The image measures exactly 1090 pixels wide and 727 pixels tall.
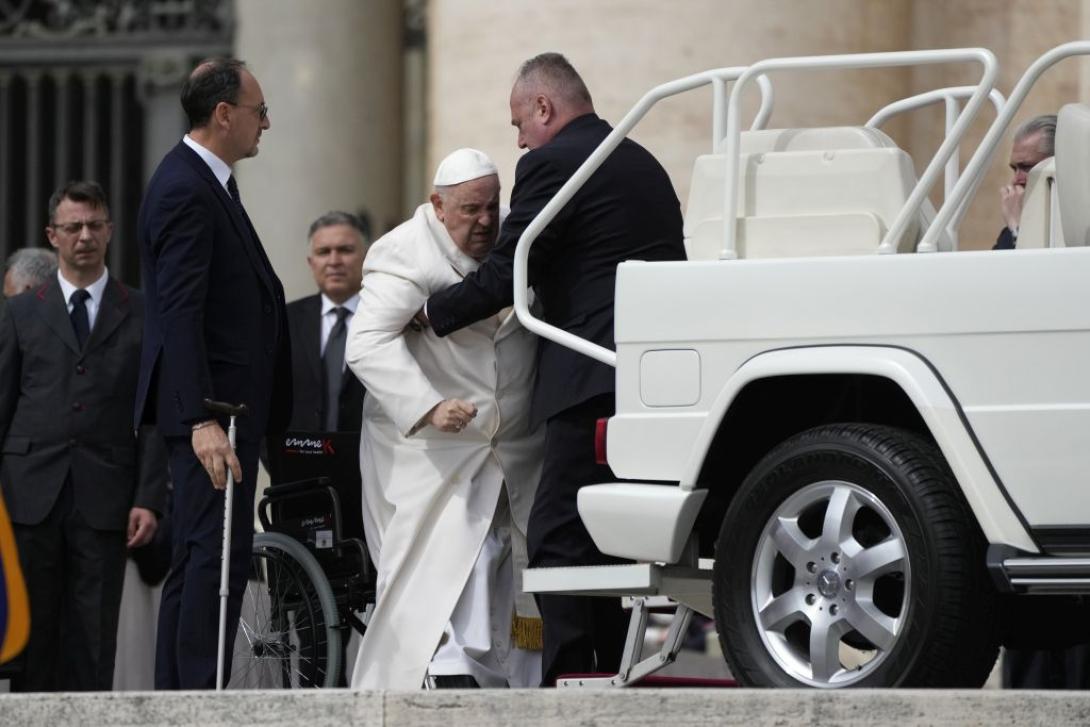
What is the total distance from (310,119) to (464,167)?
6.19m

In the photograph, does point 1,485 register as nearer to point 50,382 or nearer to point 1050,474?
point 50,382

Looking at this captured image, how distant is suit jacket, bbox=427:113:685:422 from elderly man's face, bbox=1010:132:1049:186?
49.0 inches

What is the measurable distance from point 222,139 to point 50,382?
1.57 meters

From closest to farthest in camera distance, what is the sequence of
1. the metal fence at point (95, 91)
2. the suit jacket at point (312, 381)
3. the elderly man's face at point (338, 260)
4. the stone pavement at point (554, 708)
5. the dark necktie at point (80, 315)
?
the stone pavement at point (554, 708) < the dark necktie at point (80, 315) < the suit jacket at point (312, 381) < the elderly man's face at point (338, 260) < the metal fence at point (95, 91)

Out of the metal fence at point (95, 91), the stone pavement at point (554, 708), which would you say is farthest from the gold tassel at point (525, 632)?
the metal fence at point (95, 91)

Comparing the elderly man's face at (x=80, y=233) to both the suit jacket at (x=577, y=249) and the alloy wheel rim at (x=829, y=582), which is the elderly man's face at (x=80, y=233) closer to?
the suit jacket at (x=577, y=249)

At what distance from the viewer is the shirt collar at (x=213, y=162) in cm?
742

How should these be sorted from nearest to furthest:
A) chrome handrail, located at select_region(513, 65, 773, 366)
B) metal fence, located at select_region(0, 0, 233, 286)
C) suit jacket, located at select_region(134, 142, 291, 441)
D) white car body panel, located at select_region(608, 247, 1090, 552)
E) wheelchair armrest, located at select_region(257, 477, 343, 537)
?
white car body panel, located at select_region(608, 247, 1090, 552) < chrome handrail, located at select_region(513, 65, 773, 366) < suit jacket, located at select_region(134, 142, 291, 441) < wheelchair armrest, located at select_region(257, 477, 343, 537) < metal fence, located at select_region(0, 0, 233, 286)

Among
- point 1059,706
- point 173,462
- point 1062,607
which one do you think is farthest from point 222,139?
point 1059,706

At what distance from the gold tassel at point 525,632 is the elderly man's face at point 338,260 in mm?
2639

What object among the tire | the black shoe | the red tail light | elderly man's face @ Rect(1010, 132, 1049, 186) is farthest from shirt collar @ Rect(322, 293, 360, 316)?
the tire

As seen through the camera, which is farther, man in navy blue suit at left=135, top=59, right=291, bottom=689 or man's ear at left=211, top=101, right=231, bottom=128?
man's ear at left=211, top=101, right=231, bottom=128

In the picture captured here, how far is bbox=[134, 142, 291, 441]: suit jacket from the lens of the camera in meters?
7.12

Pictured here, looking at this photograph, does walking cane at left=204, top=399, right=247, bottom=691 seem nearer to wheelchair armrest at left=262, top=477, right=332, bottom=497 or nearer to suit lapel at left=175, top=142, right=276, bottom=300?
suit lapel at left=175, top=142, right=276, bottom=300
